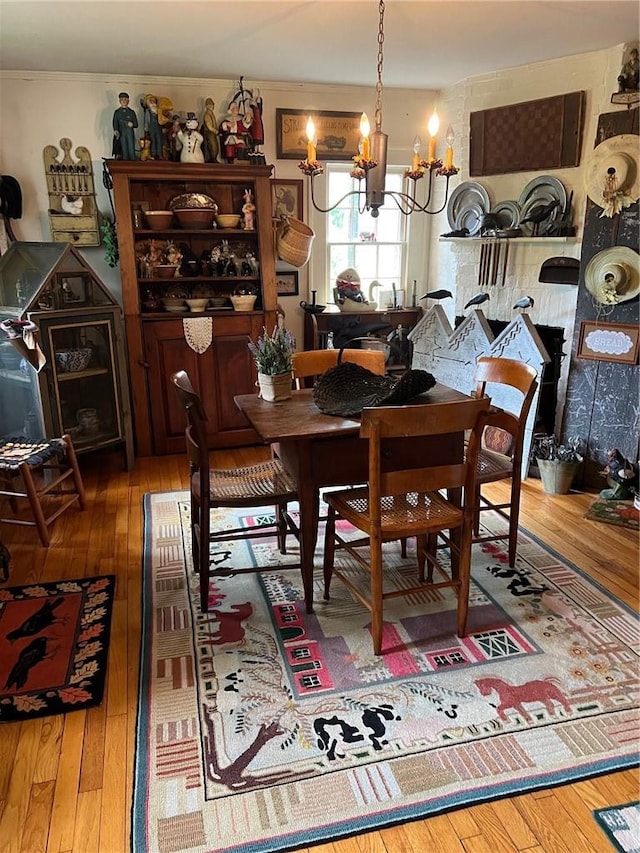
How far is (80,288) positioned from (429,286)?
2743 mm

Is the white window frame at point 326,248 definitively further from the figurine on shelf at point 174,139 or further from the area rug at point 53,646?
the area rug at point 53,646

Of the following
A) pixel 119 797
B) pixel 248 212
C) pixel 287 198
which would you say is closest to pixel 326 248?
pixel 287 198

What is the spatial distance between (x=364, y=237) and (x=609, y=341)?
215 centimetres

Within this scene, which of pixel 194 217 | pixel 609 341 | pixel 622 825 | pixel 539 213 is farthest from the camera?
pixel 194 217

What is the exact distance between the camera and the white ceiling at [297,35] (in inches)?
111

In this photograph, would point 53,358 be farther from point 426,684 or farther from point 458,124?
point 458,124

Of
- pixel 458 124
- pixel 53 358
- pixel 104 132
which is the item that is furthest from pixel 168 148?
pixel 458 124

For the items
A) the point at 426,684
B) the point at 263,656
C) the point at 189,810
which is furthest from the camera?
the point at 263,656

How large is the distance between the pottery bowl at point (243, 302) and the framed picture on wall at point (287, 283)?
0.45 meters

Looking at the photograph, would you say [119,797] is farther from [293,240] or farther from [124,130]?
[124,130]

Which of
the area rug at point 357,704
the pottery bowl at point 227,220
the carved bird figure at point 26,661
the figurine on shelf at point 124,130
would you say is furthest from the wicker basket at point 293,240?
the carved bird figure at point 26,661

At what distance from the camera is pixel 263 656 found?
2.18m

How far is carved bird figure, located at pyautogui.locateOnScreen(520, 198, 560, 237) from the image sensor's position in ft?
12.4

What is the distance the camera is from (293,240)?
4.22 m
